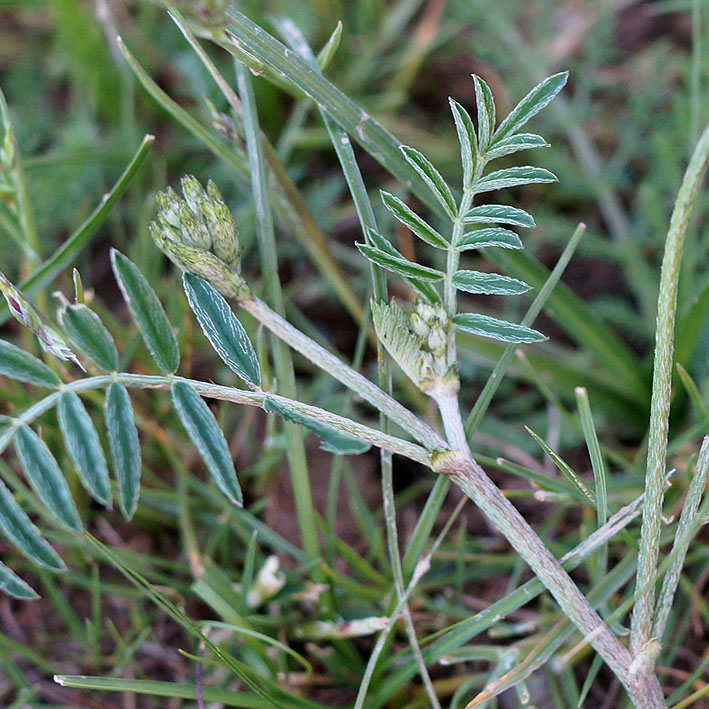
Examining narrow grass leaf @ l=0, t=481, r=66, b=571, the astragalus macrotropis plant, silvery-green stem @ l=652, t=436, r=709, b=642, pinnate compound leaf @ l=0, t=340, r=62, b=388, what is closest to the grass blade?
the astragalus macrotropis plant

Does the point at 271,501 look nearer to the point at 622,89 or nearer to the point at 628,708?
the point at 628,708

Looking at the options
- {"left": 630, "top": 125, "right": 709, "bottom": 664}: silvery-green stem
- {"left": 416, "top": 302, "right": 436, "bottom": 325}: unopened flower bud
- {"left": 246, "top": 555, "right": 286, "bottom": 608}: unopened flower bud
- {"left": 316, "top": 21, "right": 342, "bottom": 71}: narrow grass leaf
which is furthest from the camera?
{"left": 246, "top": 555, "right": 286, "bottom": 608}: unopened flower bud

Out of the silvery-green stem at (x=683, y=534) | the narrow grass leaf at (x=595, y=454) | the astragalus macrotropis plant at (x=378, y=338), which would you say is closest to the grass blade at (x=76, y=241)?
the astragalus macrotropis plant at (x=378, y=338)

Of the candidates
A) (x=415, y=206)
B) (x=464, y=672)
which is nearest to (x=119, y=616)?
(x=464, y=672)

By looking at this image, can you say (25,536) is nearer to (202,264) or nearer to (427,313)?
(202,264)

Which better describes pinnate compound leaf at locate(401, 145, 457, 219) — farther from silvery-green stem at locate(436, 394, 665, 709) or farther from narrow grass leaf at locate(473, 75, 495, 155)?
silvery-green stem at locate(436, 394, 665, 709)

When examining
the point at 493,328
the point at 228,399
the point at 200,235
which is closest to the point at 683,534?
the point at 493,328
